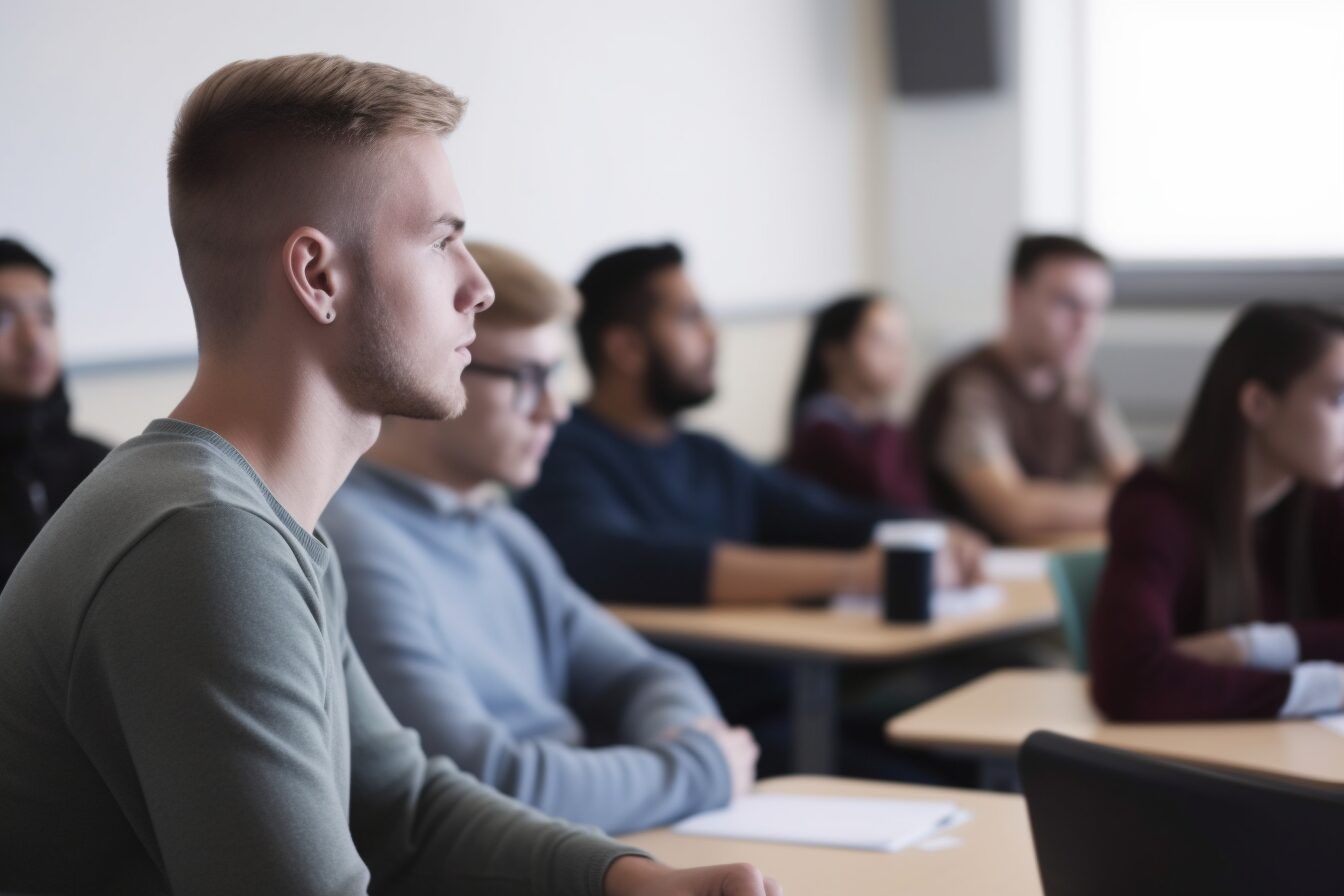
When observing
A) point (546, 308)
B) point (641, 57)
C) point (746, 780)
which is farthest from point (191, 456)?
point (641, 57)

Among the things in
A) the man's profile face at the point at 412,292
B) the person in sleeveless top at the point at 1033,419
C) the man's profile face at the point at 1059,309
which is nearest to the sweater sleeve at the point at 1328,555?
the person in sleeveless top at the point at 1033,419

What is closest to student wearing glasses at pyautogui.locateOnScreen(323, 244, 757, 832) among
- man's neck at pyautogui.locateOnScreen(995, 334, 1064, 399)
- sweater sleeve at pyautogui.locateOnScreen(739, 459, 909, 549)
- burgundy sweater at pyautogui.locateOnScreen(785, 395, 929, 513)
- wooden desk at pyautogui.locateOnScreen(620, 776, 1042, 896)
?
wooden desk at pyautogui.locateOnScreen(620, 776, 1042, 896)

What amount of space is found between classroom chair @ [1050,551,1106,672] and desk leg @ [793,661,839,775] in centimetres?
41

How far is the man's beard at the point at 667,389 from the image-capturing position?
128 inches

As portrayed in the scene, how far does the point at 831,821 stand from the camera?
1.70m

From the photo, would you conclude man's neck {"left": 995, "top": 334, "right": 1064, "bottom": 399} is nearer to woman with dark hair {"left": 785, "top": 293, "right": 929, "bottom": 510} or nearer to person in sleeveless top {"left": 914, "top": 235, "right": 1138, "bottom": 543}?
person in sleeveless top {"left": 914, "top": 235, "right": 1138, "bottom": 543}

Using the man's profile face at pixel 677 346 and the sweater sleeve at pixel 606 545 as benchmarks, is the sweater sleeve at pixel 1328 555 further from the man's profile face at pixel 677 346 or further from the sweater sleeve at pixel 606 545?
the man's profile face at pixel 677 346

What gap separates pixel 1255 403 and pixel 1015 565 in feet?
4.07

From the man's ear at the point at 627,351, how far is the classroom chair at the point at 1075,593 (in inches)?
39.6

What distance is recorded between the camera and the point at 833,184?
584 cm

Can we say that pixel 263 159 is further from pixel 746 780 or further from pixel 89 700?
pixel 746 780

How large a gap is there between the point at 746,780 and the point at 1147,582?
710 mm

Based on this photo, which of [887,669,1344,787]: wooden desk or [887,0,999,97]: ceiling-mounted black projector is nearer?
[887,669,1344,787]: wooden desk

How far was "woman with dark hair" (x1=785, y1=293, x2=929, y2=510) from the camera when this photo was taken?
4.09m
